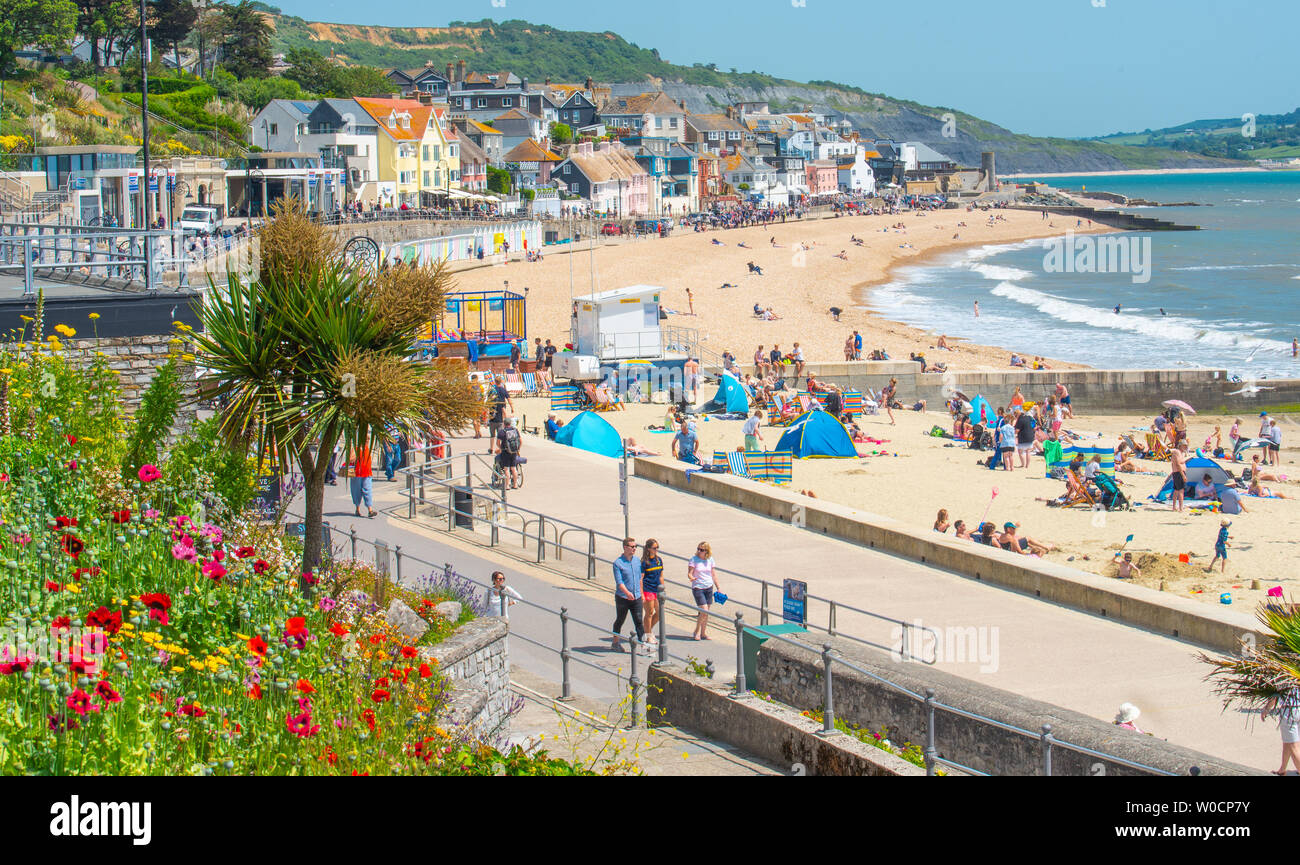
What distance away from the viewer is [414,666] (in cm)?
704

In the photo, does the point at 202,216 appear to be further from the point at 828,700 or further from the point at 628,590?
Answer: the point at 828,700

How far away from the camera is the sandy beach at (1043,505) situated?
17.0m

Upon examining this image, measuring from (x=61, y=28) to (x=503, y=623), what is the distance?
73618 mm

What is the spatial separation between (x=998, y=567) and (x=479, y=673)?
745cm

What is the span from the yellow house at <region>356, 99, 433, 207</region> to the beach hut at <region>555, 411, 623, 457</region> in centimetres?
5737

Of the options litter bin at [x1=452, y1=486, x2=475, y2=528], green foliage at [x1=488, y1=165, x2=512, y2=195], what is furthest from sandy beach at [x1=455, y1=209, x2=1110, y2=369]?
litter bin at [x1=452, y1=486, x2=475, y2=528]

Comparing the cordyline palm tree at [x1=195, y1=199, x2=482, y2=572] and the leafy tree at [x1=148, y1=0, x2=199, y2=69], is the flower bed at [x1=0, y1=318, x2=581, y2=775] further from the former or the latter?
the leafy tree at [x1=148, y1=0, x2=199, y2=69]

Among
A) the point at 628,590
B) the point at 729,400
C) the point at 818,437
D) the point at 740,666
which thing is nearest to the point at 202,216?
the point at 729,400

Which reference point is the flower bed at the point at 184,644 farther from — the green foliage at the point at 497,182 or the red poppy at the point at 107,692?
the green foliage at the point at 497,182

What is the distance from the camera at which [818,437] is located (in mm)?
24375

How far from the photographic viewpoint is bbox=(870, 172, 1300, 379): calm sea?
44.0m

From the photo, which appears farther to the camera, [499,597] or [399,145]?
[399,145]

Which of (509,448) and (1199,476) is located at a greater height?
(509,448)

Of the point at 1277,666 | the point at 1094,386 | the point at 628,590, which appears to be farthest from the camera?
the point at 1094,386
